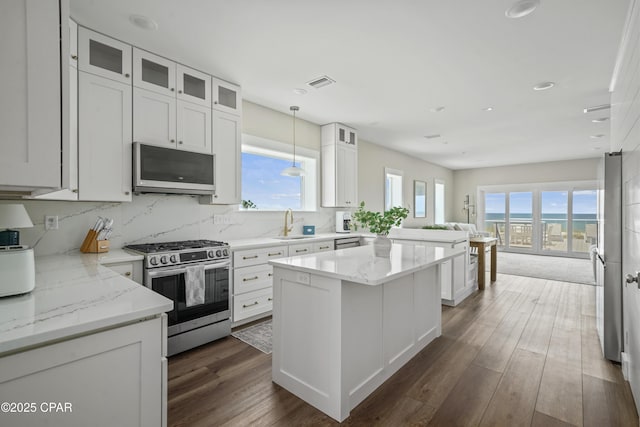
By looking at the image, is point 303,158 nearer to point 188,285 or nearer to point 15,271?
point 188,285

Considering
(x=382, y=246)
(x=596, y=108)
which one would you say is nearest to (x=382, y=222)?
(x=382, y=246)

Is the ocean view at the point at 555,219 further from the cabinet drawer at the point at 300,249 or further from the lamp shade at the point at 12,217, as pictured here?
the lamp shade at the point at 12,217

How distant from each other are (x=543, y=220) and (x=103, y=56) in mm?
10161

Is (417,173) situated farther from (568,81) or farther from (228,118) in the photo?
(228,118)

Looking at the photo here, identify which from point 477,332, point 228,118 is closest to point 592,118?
point 477,332

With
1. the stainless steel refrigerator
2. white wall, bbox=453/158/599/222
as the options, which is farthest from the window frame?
white wall, bbox=453/158/599/222

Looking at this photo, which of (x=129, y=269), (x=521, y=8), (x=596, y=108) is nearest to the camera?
(x=521, y=8)

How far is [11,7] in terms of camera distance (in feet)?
3.18

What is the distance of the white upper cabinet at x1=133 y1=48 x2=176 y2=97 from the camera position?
8.78ft

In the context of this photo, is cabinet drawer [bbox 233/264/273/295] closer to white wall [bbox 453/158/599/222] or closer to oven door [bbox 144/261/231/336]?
oven door [bbox 144/261/231/336]

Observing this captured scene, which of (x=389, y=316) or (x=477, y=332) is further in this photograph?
(x=477, y=332)

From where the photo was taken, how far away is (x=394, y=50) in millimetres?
2684

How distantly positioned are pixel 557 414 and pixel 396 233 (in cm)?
276

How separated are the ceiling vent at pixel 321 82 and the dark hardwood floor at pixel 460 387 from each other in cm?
274
